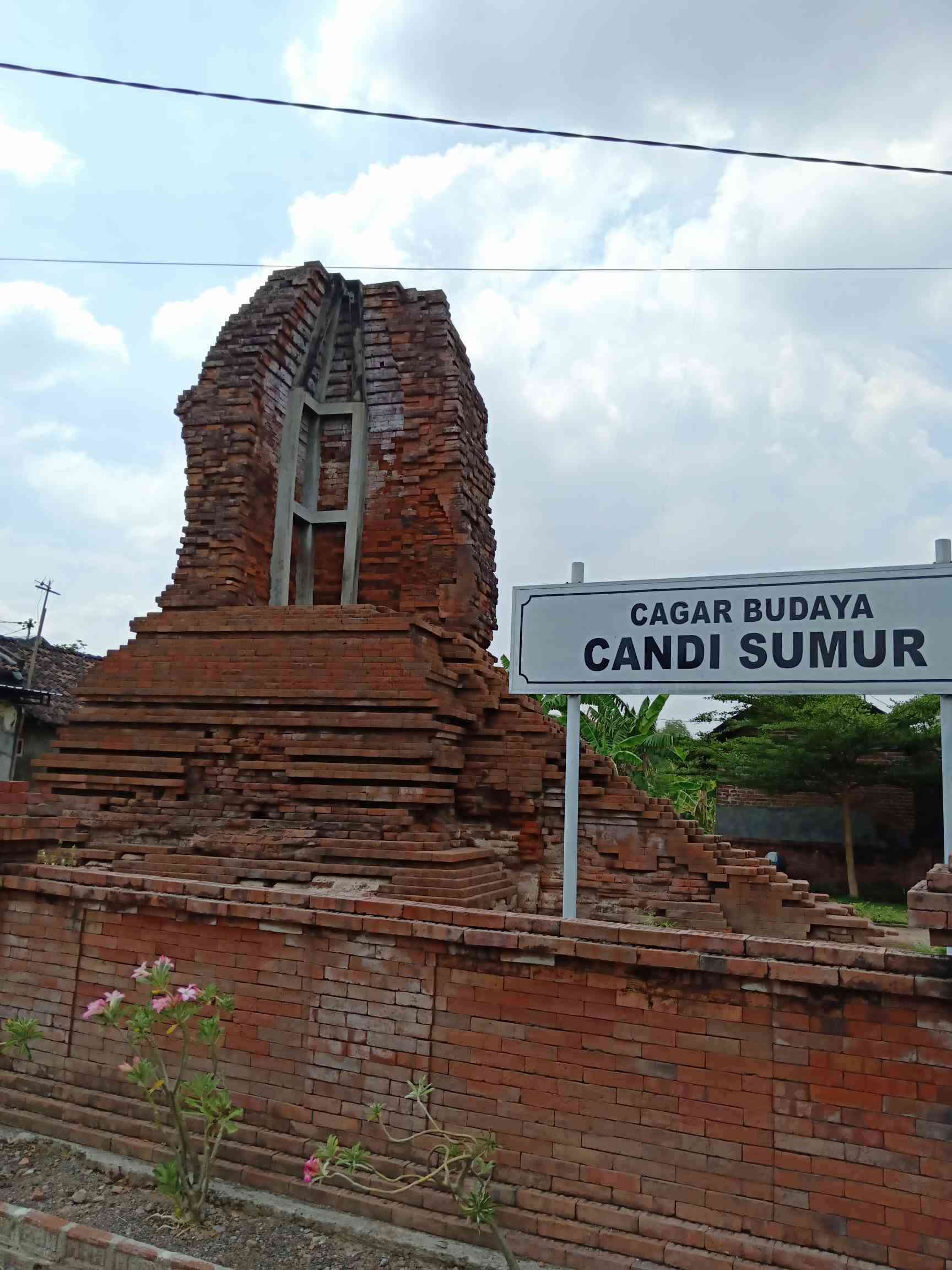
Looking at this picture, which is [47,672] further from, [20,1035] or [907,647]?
[907,647]

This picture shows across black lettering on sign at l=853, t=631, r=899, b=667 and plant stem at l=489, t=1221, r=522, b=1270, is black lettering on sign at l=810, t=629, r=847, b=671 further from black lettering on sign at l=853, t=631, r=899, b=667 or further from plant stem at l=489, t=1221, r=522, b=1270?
plant stem at l=489, t=1221, r=522, b=1270

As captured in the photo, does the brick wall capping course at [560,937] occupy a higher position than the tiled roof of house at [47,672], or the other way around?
the tiled roof of house at [47,672]

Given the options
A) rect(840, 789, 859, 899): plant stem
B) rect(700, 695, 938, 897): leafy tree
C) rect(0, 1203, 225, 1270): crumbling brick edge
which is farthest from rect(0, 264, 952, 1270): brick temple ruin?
rect(840, 789, 859, 899): plant stem

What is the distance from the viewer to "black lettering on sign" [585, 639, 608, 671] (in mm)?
4887

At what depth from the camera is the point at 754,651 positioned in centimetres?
450

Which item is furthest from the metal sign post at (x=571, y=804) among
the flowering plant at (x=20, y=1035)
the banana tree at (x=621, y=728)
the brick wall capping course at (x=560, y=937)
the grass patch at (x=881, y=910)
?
the banana tree at (x=621, y=728)

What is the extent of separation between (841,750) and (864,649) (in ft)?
48.0

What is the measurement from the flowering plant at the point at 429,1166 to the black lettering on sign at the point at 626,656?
2.27 metres

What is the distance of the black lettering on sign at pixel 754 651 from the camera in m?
4.48

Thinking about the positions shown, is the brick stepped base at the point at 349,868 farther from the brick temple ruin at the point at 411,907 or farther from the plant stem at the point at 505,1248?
the plant stem at the point at 505,1248

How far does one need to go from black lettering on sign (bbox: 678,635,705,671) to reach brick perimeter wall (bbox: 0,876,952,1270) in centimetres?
159

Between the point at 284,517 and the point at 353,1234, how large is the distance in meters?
7.18

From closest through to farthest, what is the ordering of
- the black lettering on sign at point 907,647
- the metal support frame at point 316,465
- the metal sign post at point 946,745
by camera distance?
the metal sign post at point 946,745 → the black lettering on sign at point 907,647 → the metal support frame at point 316,465

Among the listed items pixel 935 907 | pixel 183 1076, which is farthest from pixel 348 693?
pixel 935 907
